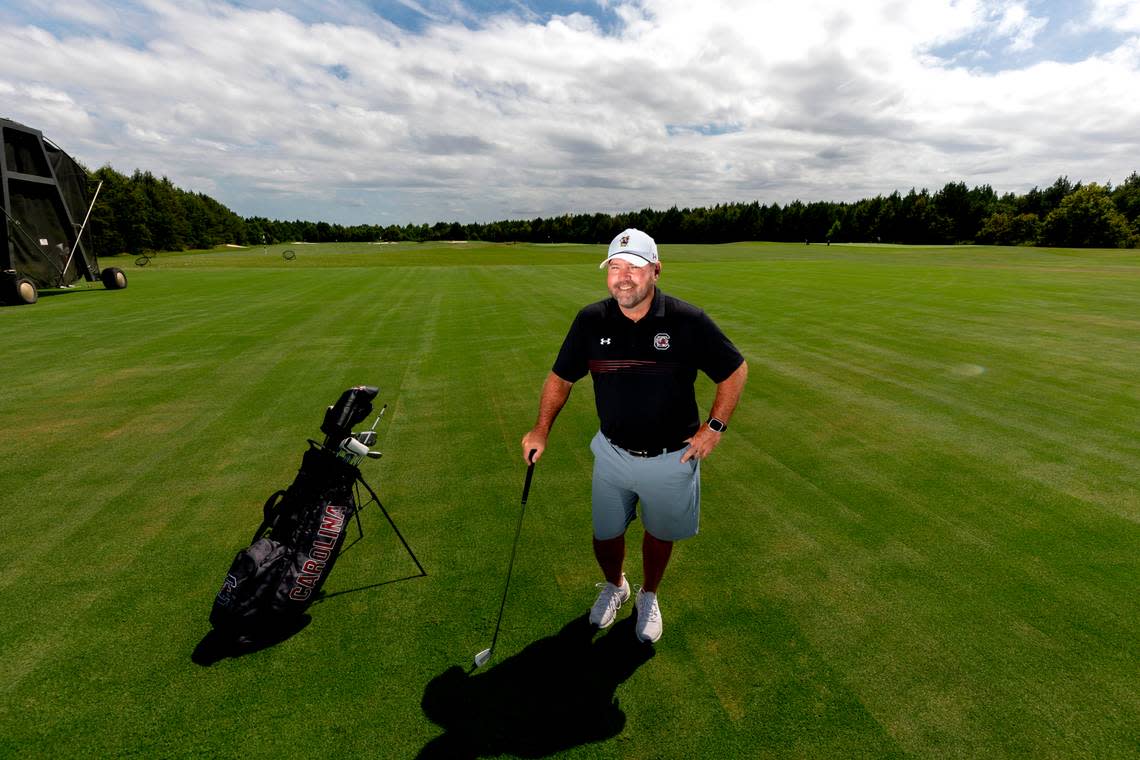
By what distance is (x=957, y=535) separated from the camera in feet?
16.2

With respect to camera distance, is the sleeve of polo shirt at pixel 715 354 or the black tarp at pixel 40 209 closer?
the sleeve of polo shirt at pixel 715 354

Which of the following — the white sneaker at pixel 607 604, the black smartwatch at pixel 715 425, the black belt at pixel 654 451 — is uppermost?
the black smartwatch at pixel 715 425

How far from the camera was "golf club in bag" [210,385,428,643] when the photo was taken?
3611 millimetres

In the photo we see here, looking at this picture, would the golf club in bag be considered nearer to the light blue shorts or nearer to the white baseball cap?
the light blue shorts

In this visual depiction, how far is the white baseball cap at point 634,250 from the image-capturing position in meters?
3.12

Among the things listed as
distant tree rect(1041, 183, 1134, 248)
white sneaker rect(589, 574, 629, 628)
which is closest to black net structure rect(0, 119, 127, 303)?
white sneaker rect(589, 574, 629, 628)

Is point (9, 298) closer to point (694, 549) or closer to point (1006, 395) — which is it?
point (694, 549)

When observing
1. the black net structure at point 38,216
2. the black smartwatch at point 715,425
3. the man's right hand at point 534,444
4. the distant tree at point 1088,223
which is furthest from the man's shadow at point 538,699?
the distant tree at point 1088,223

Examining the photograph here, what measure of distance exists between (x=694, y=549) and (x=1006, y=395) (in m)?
7.84

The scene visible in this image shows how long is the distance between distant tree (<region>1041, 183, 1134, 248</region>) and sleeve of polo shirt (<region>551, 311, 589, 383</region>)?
116 m

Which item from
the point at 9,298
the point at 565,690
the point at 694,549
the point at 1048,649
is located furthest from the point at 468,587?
the point at 9,298

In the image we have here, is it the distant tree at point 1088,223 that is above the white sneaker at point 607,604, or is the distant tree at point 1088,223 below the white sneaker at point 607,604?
above

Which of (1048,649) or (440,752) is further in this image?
(1048,649)

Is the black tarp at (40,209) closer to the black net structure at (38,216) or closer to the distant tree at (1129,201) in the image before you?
the black net structure at (38,216)
